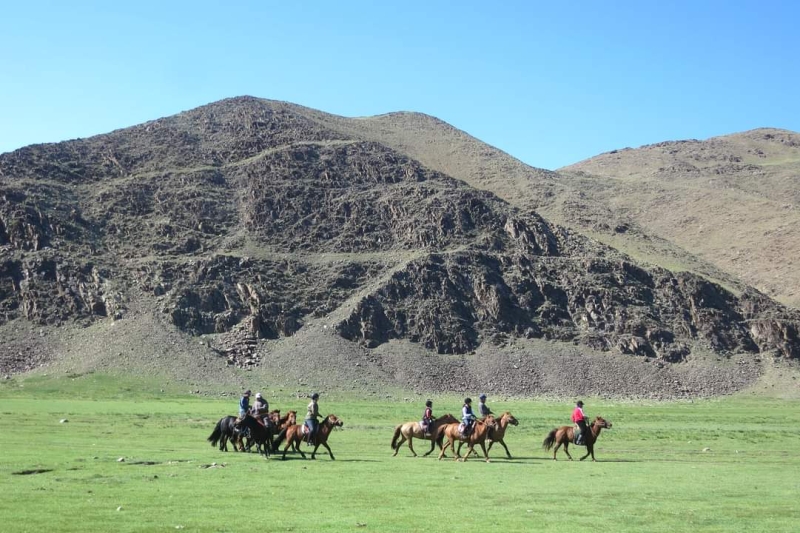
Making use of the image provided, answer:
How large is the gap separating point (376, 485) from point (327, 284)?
309 feet

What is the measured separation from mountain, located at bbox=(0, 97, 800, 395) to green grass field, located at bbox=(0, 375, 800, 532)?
52.5 metres

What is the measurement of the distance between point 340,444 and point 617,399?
64.9 meters

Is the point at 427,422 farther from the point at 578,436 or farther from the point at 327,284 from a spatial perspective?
the point at 327,284

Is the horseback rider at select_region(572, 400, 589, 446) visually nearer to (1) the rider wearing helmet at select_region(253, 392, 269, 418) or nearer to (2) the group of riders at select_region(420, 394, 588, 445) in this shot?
→ (2) the group of riders at select_region(420, 394, 588, 445)

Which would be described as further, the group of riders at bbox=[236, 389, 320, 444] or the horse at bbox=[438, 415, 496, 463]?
the horse at bbox=[438, 415, 496, 463]

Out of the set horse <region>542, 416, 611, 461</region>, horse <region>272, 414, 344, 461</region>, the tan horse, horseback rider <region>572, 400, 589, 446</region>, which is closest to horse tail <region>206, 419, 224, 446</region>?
the tan horse

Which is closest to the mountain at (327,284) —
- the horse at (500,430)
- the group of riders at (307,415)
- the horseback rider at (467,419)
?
the group of riders at (307,415)

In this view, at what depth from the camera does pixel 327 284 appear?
4722 inches

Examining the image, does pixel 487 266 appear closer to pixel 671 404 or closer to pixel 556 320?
pixel 556 320

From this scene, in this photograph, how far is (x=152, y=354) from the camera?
10100 centimetres

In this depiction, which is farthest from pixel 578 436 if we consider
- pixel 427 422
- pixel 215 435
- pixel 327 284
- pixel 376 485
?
pixel 327 284

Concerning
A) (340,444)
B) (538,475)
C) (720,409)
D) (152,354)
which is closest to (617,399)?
(720,409)

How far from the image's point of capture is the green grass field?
65.8 ft

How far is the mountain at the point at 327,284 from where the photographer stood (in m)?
Result: 106
